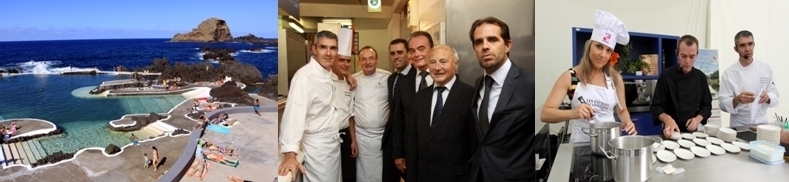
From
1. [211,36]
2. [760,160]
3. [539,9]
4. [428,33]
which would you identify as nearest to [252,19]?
[211,36]

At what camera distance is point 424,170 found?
1.72 meters

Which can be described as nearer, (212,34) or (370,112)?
(212,34)

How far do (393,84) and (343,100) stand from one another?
25cm

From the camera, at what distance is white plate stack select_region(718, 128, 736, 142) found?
103 cm

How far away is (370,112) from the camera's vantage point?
78.2 inches

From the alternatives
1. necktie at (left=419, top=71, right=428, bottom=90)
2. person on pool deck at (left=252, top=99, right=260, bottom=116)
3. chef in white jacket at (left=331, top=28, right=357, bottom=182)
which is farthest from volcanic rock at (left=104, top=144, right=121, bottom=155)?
necktie at (left=419, top=71, right=428, bottom=90)

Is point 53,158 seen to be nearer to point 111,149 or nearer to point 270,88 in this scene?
point 111,149

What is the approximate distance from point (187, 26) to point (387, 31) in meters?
0.85

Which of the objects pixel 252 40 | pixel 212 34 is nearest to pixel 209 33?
pixel 212 34

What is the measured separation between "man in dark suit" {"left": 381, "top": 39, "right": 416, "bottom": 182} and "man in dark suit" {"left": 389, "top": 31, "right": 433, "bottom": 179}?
2cm

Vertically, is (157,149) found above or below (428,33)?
below

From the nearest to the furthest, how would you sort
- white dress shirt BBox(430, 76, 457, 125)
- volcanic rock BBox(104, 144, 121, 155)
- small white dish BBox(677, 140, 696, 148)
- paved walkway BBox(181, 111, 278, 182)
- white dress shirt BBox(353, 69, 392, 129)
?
small white dish BBox(677, 140, 696, 148) → volcanic rock BBox(104, 144, 121, 155) → white dress shirt BBox(430, 76, 457, 125) → paved walkway BBox(181, 111, 278, 182) → white dress shirt BBox(353, 69, 392, 129)

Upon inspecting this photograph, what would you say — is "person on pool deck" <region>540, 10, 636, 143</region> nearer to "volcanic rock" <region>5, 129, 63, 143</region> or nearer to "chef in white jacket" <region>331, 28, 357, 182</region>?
"chef in white jacket" <region>331, 28, 357, 182</region>

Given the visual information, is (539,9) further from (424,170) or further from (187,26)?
(187,26)
